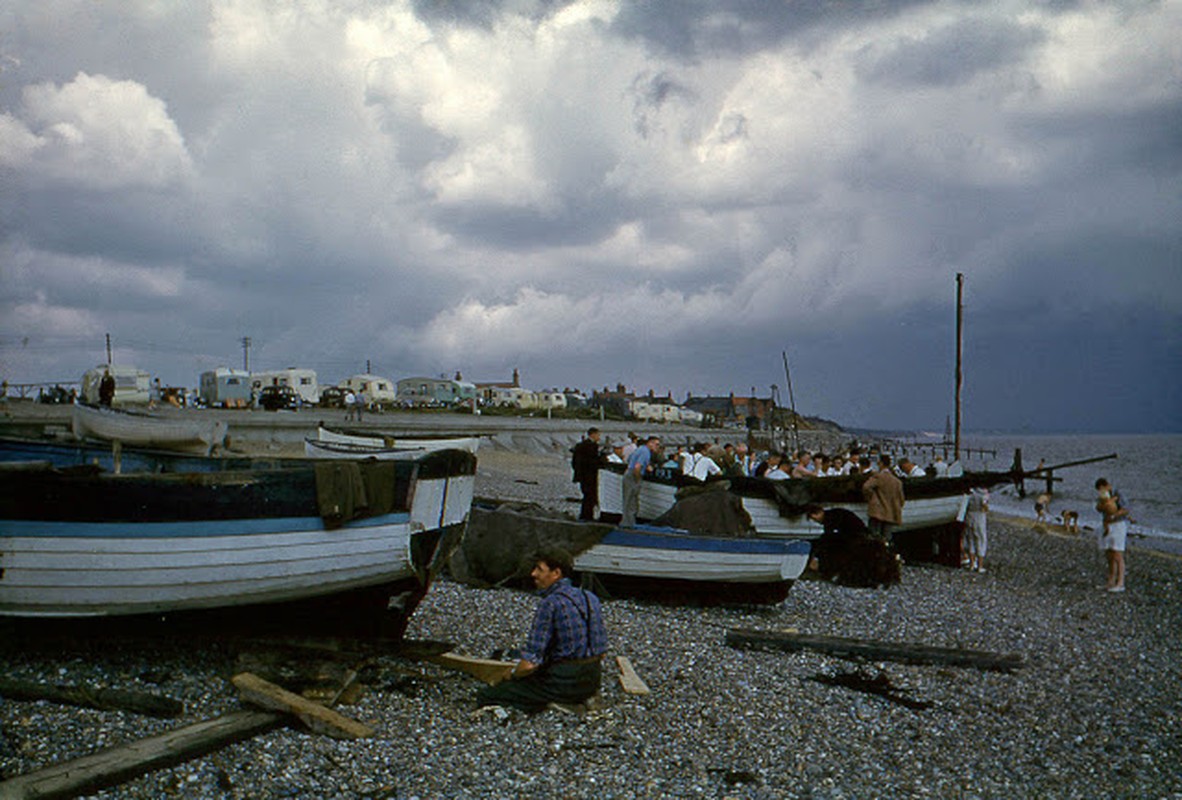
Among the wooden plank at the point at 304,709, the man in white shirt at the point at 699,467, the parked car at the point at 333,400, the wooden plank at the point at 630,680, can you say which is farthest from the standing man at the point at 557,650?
the parked car at the point at 333,400

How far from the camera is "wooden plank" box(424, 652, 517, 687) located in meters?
8.50

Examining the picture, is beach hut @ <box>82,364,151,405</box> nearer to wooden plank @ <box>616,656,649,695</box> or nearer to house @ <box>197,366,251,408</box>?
house @ <box>197,366,251,408</box>

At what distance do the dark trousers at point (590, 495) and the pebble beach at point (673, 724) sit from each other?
5.96 m

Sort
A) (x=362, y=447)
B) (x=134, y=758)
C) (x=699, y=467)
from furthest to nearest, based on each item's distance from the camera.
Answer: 1. (x=699, y=467)
2. (x=362, y=447)
3. (x=134, y=758)

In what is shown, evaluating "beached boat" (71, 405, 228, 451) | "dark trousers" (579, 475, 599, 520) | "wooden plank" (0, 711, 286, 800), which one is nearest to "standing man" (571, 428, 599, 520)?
"dark trousers" (579, 475, 599, 520)

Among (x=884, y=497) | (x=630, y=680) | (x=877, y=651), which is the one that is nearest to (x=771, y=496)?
(x=884, y=497)

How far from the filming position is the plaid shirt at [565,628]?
768 centimetres

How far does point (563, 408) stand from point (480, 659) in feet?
363

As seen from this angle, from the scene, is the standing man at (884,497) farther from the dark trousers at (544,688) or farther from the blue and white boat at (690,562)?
the dark trousers at (544,688)

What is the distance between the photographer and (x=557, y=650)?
7887 mm

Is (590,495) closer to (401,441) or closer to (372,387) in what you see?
(401,441)

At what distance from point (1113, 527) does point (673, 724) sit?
1322cm

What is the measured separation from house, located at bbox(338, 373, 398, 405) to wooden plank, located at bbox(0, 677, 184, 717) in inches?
2977

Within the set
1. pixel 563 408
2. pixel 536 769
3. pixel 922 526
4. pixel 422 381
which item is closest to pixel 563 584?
pixel 536 769
